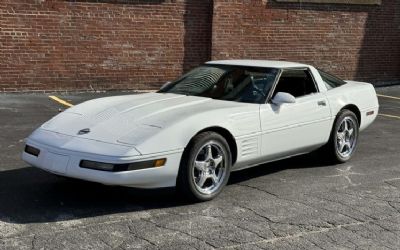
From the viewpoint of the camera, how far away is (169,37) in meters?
13.1

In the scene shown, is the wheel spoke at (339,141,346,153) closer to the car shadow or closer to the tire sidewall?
the tire sidewall

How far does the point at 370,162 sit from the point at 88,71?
7192 millimetres

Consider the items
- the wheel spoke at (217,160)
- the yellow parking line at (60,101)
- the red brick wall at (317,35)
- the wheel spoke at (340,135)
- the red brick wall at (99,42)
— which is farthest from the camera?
the red brick wall at (317,35)

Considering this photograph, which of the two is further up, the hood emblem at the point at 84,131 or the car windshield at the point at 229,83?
the car windshield at the point at 229,83

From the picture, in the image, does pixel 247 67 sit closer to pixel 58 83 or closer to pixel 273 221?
pixel 273 221

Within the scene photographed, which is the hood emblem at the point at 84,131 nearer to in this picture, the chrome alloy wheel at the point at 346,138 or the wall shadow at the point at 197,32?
the chrome alloy wheel at the point at 346,138

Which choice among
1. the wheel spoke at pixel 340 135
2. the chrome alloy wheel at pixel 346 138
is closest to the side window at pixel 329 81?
the chrome alloy wheel at pixel 346 138

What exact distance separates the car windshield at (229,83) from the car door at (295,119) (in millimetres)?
140

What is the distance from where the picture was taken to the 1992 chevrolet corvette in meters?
4.80

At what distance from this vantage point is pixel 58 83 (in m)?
12.2

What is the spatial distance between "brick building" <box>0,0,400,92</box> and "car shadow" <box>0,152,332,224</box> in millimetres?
6331

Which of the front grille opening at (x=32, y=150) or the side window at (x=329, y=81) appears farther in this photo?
the side window at (x=329, y=81)

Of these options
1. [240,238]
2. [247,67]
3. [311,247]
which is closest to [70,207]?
[240,238]

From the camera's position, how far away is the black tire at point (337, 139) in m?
6.76
